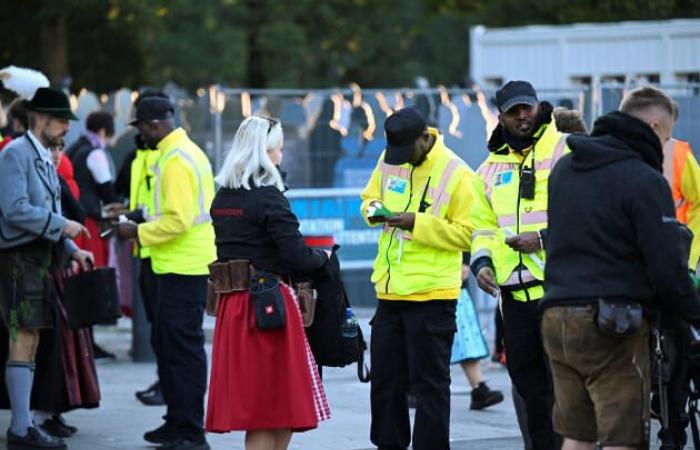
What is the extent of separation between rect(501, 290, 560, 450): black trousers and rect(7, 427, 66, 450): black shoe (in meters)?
2.91

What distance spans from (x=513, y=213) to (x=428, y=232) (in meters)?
0.61

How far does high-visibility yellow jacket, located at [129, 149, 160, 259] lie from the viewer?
969cm

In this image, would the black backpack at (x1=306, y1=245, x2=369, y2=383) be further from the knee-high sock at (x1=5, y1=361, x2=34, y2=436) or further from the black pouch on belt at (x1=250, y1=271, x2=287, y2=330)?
→ the knee-high sock at (x1=5, y1=361, x2=34, y2=436)

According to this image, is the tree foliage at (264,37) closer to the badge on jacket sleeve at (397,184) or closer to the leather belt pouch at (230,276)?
Result: the badge on jacket sleeve at (397,184)

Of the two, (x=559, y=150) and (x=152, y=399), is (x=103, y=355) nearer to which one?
(x=152, y=399)

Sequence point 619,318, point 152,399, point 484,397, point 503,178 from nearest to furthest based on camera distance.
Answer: point 619,318
point 503,178
point 484,397
point 152,399

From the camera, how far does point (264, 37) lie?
3669cm

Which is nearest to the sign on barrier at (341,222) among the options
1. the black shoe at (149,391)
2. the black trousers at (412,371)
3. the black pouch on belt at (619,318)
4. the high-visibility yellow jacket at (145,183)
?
the black shoe at (149,391)

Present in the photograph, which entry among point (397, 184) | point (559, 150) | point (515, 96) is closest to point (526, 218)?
point (559, 150)

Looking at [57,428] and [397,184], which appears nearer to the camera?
[397,184]

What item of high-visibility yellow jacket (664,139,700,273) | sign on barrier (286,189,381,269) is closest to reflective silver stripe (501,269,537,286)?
high-visibility yellow jacket (664,139,700,273)

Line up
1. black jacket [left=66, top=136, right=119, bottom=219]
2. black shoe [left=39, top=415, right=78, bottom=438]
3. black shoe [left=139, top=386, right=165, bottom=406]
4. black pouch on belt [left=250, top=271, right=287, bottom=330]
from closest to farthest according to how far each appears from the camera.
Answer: black pouch on belt [left=250, top=271, right=287, bottom=330], black shoe [left=39, top=415, right=78, bottom=438], black shoe [left=139, top=386, right=165, bottom=406], black jacket [left=66, top=136, right=119, bottom=219]

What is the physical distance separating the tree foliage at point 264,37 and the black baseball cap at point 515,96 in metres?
17.1

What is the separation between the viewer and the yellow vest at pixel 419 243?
820 cm
